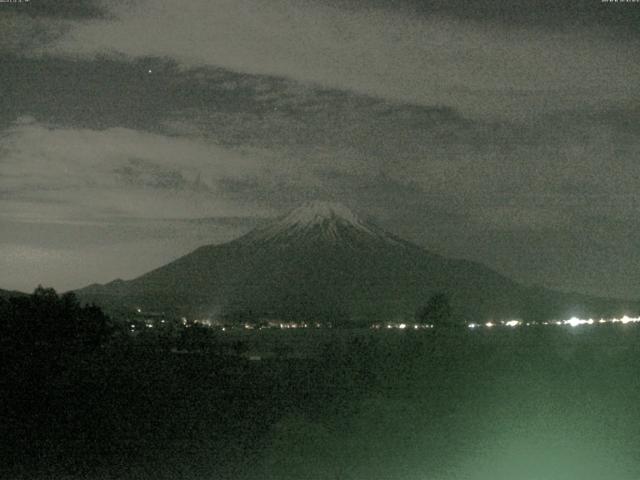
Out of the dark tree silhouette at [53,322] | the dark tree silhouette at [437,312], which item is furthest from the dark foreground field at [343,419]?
the dark tree silhouette at [437,312]

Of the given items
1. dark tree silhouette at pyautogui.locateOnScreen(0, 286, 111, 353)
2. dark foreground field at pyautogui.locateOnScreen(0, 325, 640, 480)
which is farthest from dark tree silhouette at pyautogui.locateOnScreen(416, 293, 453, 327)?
dark foreground field at pyautogui.locateOnScreen(0, 325, 640, 480)

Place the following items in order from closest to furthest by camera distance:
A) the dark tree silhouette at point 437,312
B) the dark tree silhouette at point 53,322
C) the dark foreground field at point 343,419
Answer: the dark foreground field at point 343,419
the dark tree silhouette at point 53,322
the dark tree silhouette at point 437,312

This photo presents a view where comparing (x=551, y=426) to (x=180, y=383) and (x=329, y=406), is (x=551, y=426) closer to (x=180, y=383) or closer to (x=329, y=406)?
(x=329, y=406)

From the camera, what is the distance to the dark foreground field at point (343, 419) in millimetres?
14188

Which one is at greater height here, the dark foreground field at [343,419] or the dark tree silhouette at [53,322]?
the dark tree silhouette at [53,322]

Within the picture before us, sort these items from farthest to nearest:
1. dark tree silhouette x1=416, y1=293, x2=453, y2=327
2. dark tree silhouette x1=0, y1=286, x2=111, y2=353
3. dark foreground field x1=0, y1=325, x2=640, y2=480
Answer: dark tree silhouette x1=416, y1=293, x2=453, y2=327
dark tree silhouette x1=0, y1=286, x2=111, y2=353
dark foreground field x1=0, y1=325, x2=640, y2=480

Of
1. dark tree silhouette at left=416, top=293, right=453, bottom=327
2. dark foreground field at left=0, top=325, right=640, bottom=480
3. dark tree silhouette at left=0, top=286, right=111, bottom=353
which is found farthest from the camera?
dark tree silhouette at left=416, top=293, right=453, bottom=327

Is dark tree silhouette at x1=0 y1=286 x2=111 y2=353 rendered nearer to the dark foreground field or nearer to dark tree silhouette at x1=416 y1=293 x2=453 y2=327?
the dark foreground field

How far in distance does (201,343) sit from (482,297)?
10830 cm

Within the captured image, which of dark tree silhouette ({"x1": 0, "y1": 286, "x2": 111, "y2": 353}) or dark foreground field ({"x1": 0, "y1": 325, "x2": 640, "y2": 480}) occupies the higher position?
dark tree silhouette ({"x1": 0, "y1": 286, "x2": 111, "y2": 353})

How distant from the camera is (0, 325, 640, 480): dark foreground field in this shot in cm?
1419

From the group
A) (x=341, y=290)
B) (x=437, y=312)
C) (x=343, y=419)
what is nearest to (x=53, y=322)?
(x=343, y=419)

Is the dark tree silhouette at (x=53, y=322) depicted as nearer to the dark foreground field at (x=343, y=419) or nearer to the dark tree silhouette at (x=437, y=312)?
the dark foreground field at (x=343, y=419)

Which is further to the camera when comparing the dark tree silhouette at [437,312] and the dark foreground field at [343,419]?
the dark tree silhouette at [437,312]
